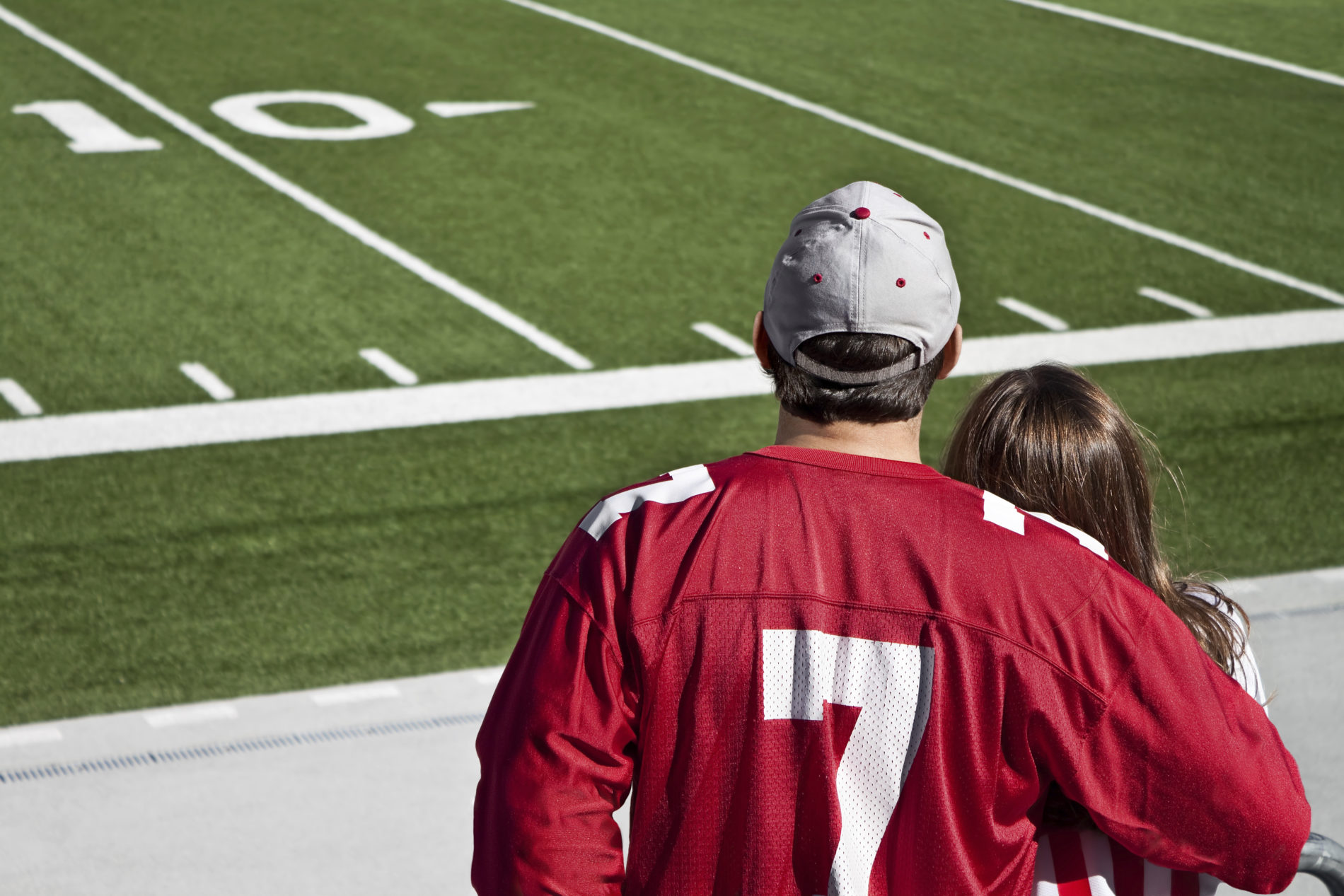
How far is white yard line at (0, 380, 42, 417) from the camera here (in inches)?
306

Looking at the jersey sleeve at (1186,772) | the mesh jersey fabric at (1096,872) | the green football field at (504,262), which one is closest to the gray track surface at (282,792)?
the green football field at (504,262)

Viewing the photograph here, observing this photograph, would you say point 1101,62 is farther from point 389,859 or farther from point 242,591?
point 389,859

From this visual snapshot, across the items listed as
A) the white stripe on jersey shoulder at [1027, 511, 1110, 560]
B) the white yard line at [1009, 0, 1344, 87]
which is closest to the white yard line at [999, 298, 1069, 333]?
the white stripe on jersey shoulder at [1027, 511, 1110, 560]

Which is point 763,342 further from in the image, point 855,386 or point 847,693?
point 847,693

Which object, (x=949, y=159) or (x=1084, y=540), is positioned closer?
(x=1084, y=540)

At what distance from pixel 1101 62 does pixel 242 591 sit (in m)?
13.0

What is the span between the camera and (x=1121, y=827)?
6.28ft

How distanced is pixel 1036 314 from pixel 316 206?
502cm

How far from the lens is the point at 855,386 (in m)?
1.96

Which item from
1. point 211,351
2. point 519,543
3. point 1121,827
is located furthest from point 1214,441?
point 1121,827

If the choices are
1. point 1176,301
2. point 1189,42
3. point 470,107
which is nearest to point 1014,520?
point 1176,301

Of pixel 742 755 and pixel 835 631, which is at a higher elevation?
pixel 835 631

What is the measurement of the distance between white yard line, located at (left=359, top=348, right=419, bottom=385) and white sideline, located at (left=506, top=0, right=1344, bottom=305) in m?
5.58

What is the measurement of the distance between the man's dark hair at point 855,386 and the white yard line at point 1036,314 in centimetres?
774
